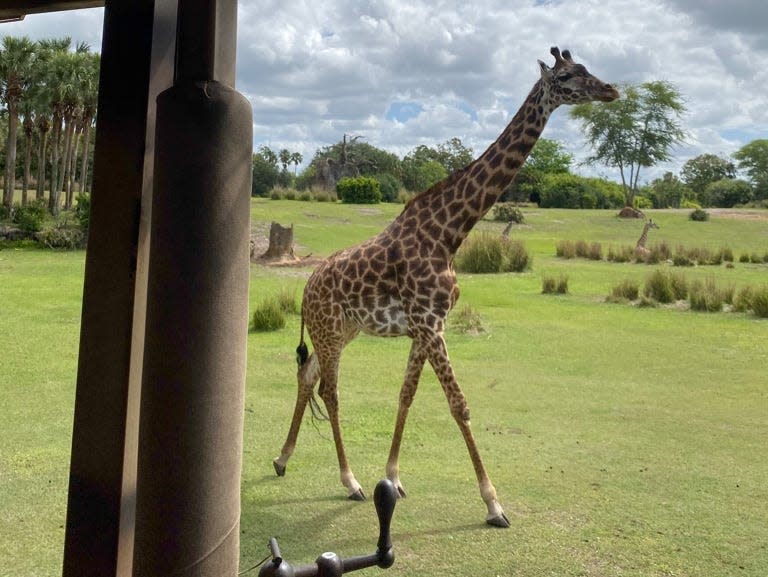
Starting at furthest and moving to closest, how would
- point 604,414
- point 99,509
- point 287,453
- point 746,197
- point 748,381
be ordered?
point 746,197
point 748,381
point 604,414
point 287,453
point 99,509

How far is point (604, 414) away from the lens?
554cm

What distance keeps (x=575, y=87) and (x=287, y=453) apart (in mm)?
2313

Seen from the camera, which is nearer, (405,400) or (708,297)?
(405,400)

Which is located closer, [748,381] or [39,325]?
[748,381]

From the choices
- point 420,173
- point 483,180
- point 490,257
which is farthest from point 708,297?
point 420,173

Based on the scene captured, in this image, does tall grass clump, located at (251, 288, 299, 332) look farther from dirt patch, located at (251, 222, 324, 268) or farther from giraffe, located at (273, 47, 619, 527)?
giraffe, located at (273, 47, 619, 527)

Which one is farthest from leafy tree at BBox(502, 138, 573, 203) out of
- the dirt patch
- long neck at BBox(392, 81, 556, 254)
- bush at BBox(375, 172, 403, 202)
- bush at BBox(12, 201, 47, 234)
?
long neck at BBox(392, 81, 556, 254)

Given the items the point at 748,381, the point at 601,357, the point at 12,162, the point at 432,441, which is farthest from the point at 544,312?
the point at 12,162

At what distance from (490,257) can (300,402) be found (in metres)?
9.08

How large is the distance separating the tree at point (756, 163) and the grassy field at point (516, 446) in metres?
14.4

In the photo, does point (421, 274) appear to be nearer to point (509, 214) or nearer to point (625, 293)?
point (625, 293)

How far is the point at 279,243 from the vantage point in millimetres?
12719

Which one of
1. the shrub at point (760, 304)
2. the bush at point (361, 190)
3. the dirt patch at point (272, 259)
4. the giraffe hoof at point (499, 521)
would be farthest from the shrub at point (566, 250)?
the giraffe hoof at point (499, 521)

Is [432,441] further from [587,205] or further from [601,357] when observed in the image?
[587,205]
